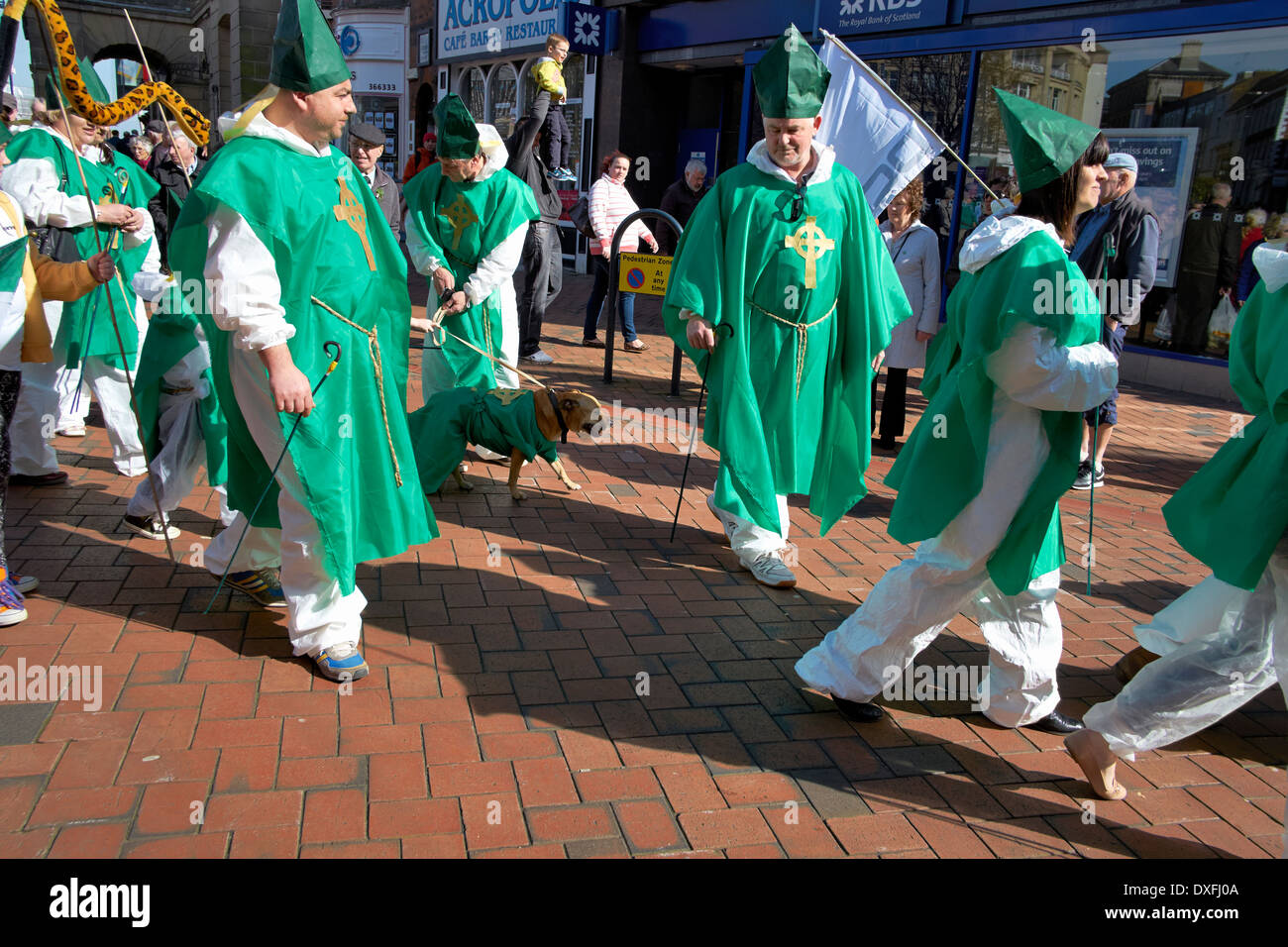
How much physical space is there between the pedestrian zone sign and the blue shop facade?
364 centimetres

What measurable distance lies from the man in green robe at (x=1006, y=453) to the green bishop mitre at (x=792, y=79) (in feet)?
3.83

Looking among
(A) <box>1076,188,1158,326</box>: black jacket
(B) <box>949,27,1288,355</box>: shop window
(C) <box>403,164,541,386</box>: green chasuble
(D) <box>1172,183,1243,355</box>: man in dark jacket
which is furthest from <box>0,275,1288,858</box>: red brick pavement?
(B) <box>949,27,1288,355</box>: shop window

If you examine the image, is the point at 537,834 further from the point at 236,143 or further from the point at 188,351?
the point at 188,351

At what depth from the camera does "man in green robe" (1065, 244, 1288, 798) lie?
2.56 m

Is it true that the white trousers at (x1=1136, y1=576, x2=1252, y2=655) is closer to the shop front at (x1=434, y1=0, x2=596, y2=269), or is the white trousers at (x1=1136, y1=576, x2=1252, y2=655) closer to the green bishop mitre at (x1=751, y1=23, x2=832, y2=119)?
the green bishop mitre at (x1=751, y1=23, x2=832, y2=119)

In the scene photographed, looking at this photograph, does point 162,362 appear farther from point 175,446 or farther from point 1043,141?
point 1043,141

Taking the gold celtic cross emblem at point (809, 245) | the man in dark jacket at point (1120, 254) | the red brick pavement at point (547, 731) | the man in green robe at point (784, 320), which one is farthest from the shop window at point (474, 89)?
the gold celtic cross emblem at point (809, 245)

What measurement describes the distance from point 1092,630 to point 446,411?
3.32 m

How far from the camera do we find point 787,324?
4.38 meters

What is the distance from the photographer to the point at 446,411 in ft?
17.6

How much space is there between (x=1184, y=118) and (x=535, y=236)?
20.7ft

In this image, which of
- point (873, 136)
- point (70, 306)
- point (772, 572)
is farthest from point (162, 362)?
point (873, 136)

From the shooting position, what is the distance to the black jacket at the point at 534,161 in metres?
8.55
